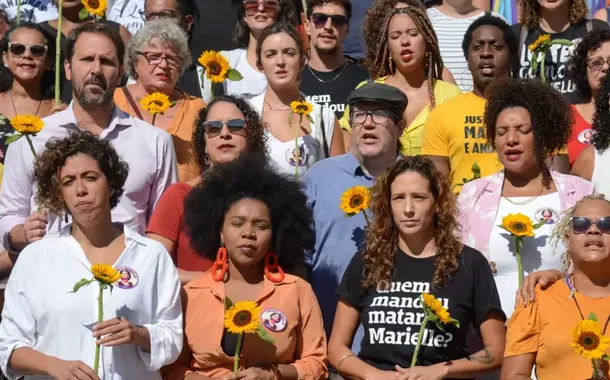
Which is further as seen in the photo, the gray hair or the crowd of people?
the gray hair

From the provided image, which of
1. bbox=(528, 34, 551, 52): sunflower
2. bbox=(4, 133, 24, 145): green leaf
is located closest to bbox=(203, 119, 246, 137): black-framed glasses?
bbox=(4, 133, 24, 145): green leaf

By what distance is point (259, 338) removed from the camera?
6727mm

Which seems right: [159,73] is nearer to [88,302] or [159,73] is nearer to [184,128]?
[184,128]

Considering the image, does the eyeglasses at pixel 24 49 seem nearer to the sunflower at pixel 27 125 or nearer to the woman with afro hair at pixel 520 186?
the sunflower at pixel 27 125

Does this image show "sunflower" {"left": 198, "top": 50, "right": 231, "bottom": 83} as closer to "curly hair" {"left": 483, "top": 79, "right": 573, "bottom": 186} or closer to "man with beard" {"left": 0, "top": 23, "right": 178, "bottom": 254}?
"man with beard" {"left": 0, "top": 23, "right": 178, "bottom": 254}

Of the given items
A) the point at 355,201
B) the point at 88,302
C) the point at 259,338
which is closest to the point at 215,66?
the point at 355,201

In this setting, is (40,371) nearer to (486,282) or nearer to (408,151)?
(486,282)

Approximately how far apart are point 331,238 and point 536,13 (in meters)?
3.05

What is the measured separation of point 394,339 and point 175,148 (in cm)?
237

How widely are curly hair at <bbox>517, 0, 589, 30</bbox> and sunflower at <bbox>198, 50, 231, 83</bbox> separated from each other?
87.4 inches

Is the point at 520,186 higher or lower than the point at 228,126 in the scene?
lower

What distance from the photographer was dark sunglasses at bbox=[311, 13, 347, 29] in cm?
958

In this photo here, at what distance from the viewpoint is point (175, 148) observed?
27.8 feet

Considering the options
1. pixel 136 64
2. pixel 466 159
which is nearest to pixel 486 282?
pixel 466 159
